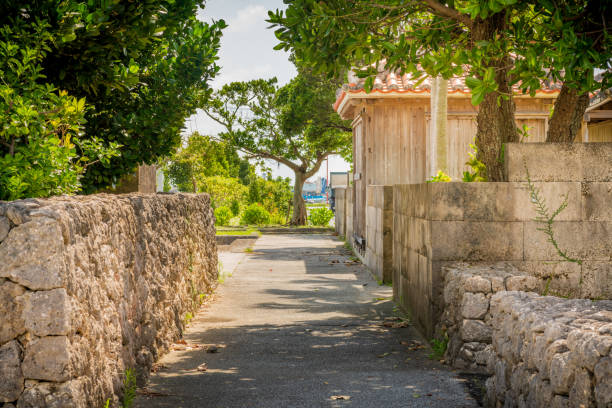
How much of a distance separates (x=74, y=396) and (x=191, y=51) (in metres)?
5.28

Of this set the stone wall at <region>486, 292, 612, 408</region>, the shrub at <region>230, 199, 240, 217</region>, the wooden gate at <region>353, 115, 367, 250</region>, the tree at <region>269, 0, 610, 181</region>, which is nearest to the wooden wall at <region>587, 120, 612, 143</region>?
the wooden gate at <region>353, 115, 367, 250</region>

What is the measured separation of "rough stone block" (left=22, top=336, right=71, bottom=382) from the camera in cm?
352

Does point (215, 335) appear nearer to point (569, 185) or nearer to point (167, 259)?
point (167, 259)

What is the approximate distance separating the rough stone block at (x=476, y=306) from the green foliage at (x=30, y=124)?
356cm

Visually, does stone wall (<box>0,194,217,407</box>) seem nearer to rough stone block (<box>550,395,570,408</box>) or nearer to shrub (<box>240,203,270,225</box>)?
rough stone block (<box>550,395,570,408</box>)

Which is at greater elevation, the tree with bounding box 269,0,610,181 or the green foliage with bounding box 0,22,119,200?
the tree with bounding box 269,0,610,181

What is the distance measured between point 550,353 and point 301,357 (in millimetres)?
3217

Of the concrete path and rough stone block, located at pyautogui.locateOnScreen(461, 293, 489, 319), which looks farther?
rough stone block, located at pyautogui.locateOnScreen(461, 293, 489, 319)

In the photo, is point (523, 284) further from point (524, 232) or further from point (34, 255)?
point (34, 255)

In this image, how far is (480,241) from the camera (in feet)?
20.7

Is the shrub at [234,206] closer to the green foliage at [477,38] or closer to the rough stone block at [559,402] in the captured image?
the green foliage at [477,38]

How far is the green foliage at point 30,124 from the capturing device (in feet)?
15.2

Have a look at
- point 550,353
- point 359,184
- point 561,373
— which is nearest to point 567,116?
point 550,353

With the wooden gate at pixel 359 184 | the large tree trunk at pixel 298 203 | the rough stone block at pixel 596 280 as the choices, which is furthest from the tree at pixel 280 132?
the rough stone block at pixel 596 280
